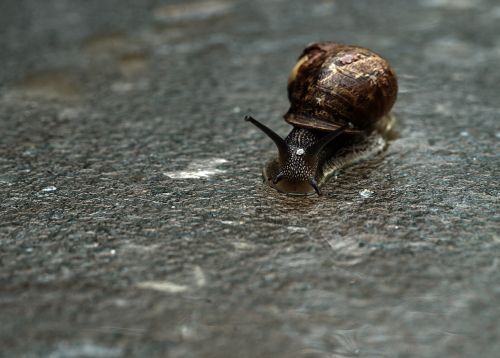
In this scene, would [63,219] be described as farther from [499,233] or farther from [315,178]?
[499,233]

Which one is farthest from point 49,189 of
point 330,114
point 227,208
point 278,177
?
point 330,114

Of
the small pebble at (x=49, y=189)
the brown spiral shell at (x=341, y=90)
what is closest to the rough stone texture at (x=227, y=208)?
the small pebble at (x=49, y=189)

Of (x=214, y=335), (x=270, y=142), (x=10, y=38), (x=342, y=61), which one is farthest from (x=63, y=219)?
(x=10, y=38)

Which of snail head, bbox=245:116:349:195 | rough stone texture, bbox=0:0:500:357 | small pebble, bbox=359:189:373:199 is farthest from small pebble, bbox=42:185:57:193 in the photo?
small pebble, bbox=359:189:373:199

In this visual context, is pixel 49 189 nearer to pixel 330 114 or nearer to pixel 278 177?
pixel 278 177

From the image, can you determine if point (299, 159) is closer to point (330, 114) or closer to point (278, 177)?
point (278, 177)

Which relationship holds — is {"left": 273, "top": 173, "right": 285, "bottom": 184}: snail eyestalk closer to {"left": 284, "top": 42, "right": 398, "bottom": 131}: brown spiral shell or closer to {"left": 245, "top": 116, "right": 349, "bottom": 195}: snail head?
{"left": 245, "top": 116, "right": 349, "bottom": 195}: snail head

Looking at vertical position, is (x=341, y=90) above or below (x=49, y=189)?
above

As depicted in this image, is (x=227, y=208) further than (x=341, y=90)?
No
